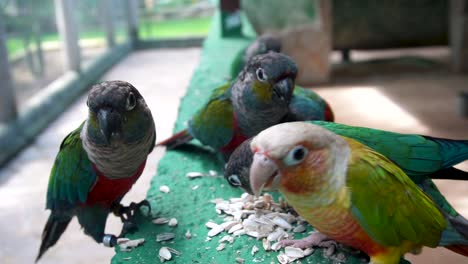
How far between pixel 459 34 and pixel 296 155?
17.8 feet

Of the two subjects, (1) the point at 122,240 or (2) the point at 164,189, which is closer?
(1) the point at 122,240

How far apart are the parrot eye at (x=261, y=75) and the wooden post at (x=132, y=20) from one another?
273 inches

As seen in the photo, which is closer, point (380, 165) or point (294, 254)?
point (380, 165)

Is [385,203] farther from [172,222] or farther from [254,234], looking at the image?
[172,222]

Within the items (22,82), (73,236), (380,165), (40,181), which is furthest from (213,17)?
(380,165)

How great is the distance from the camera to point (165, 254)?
185 cm

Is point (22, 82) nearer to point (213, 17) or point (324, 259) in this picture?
point (213, 17)

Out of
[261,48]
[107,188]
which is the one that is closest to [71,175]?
[107,188]

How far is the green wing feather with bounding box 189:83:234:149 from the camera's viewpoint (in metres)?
2.42

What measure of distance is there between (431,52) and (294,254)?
6.23 m

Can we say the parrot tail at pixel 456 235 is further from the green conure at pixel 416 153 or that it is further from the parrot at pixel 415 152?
the parrot at pixel 415 152

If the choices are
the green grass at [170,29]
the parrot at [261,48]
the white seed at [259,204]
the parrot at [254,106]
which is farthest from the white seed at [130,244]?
the green grass at [170,29]

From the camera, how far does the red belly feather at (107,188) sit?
202cm

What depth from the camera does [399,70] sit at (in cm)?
645
